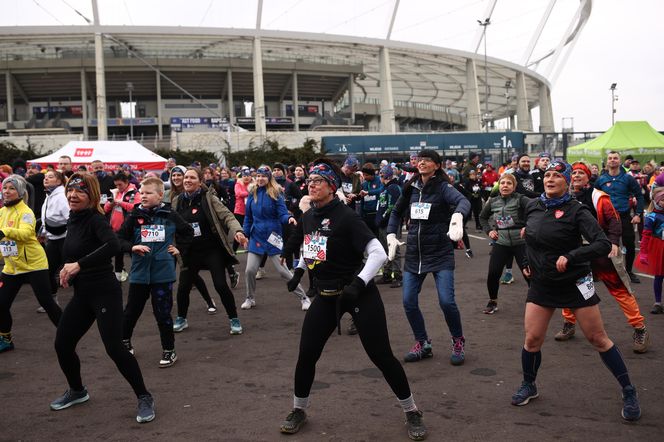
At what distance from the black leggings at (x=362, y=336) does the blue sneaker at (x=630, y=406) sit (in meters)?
1.59

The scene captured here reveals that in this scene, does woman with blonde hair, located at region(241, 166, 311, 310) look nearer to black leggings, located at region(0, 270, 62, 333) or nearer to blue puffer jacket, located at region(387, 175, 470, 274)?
black leggings, located at region(0, 270, 62, 333)

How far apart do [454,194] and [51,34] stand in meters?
53.8

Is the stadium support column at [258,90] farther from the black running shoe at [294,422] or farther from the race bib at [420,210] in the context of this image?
the black running shoe at [294,422]

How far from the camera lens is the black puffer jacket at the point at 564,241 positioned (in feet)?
14.2

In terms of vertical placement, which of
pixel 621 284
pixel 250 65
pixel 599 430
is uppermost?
pixel 250 65

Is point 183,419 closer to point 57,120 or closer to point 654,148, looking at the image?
point 654,148

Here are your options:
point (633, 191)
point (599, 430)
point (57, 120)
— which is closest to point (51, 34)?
point (57, 120)

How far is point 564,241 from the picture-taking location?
4531mm

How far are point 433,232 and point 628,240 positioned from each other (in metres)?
5.20

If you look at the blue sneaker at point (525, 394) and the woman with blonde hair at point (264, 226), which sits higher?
the woman with blonde hair at point (264, 226)

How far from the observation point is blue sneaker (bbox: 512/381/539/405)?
184 inches

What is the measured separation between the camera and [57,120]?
64.2 m

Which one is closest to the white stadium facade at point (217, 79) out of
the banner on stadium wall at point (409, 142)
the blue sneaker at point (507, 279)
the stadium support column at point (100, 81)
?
the stadium support column at point (100, 81)

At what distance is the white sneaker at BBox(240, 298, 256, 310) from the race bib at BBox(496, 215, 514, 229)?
3581 mm
